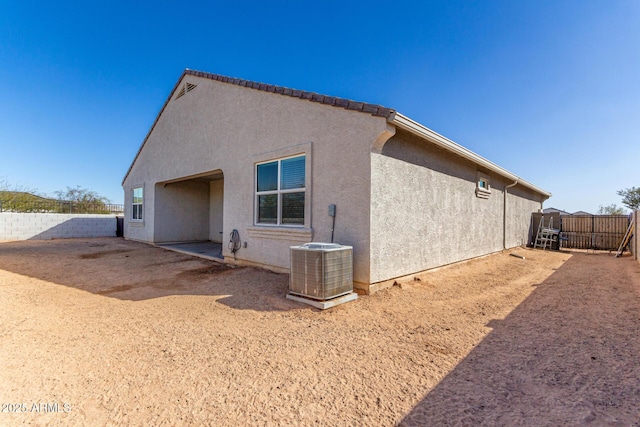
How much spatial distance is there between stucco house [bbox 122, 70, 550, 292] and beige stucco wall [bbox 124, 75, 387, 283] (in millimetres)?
26

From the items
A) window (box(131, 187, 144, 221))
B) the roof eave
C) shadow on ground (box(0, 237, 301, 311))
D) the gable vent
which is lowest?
shadow on ground (box(0, 237, 301, 311))

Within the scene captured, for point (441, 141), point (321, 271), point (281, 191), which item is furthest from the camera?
point (281, 191)

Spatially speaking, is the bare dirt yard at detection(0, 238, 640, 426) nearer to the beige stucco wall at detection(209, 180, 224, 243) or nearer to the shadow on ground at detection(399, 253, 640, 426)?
the shadow on ground at detection(399, 253, 640, 426)

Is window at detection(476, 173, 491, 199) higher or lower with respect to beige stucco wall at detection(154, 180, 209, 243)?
higher

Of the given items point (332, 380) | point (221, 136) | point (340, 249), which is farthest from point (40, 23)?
point (332, 380)

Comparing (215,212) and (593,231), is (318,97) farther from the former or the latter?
(593,231)

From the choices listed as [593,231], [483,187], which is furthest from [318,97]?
[593,231]

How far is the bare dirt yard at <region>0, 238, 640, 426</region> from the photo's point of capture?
212 cm

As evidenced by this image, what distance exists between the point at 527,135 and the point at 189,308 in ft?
47.5

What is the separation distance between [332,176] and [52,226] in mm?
17506

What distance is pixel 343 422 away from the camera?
2.01 meters

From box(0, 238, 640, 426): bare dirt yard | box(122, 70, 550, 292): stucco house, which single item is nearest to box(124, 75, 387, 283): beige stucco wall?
box(122, 70, 550, 292): stucco house

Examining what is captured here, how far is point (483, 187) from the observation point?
32.1 ft

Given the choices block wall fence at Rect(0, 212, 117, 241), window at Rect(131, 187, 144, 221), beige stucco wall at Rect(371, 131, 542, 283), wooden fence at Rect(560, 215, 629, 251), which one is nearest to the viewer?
beige stucco wall at Rect(371, 131, 542, 283)
